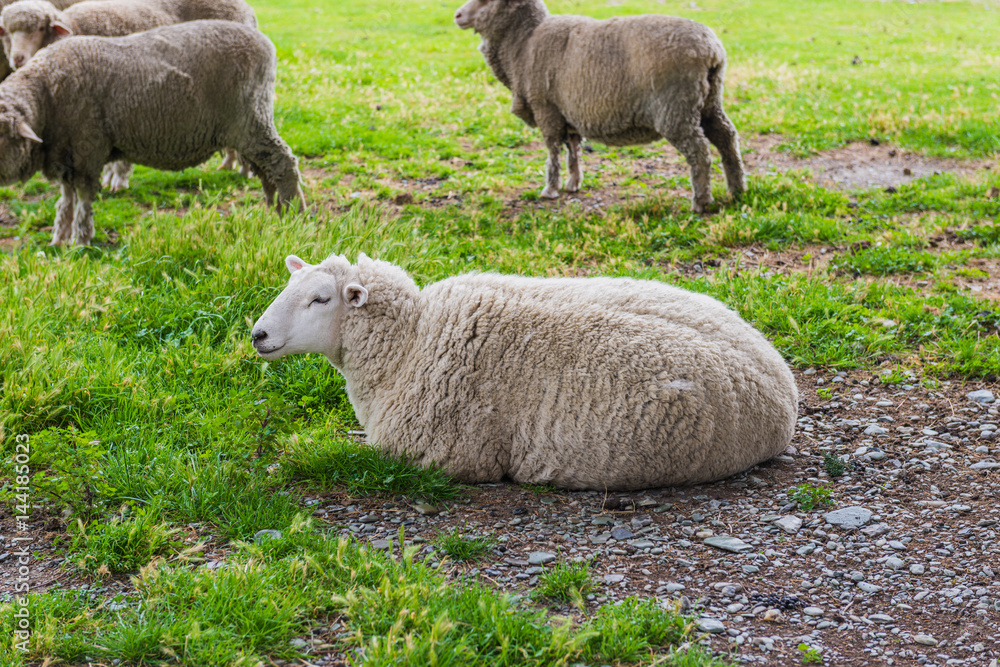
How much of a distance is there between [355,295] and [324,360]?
1.10 metres

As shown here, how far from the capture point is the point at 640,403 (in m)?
4.41

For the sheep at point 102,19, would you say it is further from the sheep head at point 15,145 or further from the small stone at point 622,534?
the small stone at point 622,534

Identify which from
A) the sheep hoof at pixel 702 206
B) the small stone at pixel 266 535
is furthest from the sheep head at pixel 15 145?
the sheep hoof at pixel 702 206

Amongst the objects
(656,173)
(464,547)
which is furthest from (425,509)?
(656,173)

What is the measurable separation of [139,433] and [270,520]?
1253 millimetres


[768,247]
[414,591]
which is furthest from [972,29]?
[414,591]

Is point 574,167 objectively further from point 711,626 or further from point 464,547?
point 711,626

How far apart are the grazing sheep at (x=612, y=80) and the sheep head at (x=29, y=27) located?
4.18m

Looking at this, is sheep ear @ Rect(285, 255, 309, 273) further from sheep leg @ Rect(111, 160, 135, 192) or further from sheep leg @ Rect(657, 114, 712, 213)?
sheep leg @ Rect(111, 160, 135, 192)

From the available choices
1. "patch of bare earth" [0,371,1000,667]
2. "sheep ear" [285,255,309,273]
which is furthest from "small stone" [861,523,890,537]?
"sheep ear" [285,255,309,273]

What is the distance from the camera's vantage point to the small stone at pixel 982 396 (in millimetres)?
5297

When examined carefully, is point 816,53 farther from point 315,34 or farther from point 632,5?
point 315,34

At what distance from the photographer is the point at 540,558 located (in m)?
3.86

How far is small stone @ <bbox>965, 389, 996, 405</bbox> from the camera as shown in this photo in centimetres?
530
